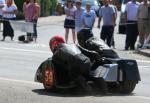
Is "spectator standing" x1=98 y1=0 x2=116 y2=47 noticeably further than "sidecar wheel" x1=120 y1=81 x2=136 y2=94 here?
Yes

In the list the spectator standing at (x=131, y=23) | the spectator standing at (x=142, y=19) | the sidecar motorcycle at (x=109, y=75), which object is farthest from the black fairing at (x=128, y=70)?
the spectator standing at (x=131, y=23)

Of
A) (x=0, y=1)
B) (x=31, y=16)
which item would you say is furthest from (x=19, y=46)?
(x=0, y=1)

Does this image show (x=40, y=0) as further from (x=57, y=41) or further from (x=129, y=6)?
(x=57, y=41)

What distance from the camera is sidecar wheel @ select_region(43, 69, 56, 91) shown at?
11.9 m

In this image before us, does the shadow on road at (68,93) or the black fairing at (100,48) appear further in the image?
the black fairing at (100,48)

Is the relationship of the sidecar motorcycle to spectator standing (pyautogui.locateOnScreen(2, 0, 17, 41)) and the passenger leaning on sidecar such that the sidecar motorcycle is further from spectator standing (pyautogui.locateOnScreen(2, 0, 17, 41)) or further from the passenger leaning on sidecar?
spectator standing (pyautogui.locateOnScreen(2, 0, 17, 41))

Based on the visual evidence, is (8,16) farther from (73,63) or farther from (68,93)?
(73,63)

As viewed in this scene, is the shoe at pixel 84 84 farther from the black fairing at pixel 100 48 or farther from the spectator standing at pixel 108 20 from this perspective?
the spectator standing at pixel 108 20

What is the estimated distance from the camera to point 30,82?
13.5 meters

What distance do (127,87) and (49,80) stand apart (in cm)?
145

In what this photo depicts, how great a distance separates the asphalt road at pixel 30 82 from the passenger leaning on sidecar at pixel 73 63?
0.29 meters

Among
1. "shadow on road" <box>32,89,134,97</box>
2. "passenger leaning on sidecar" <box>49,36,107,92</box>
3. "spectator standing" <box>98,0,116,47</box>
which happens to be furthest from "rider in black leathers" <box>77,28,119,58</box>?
"spectator standing" <box>98,0,116,47</box>

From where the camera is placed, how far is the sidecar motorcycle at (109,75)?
11.9 m

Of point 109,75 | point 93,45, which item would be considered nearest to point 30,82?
point 93,45
